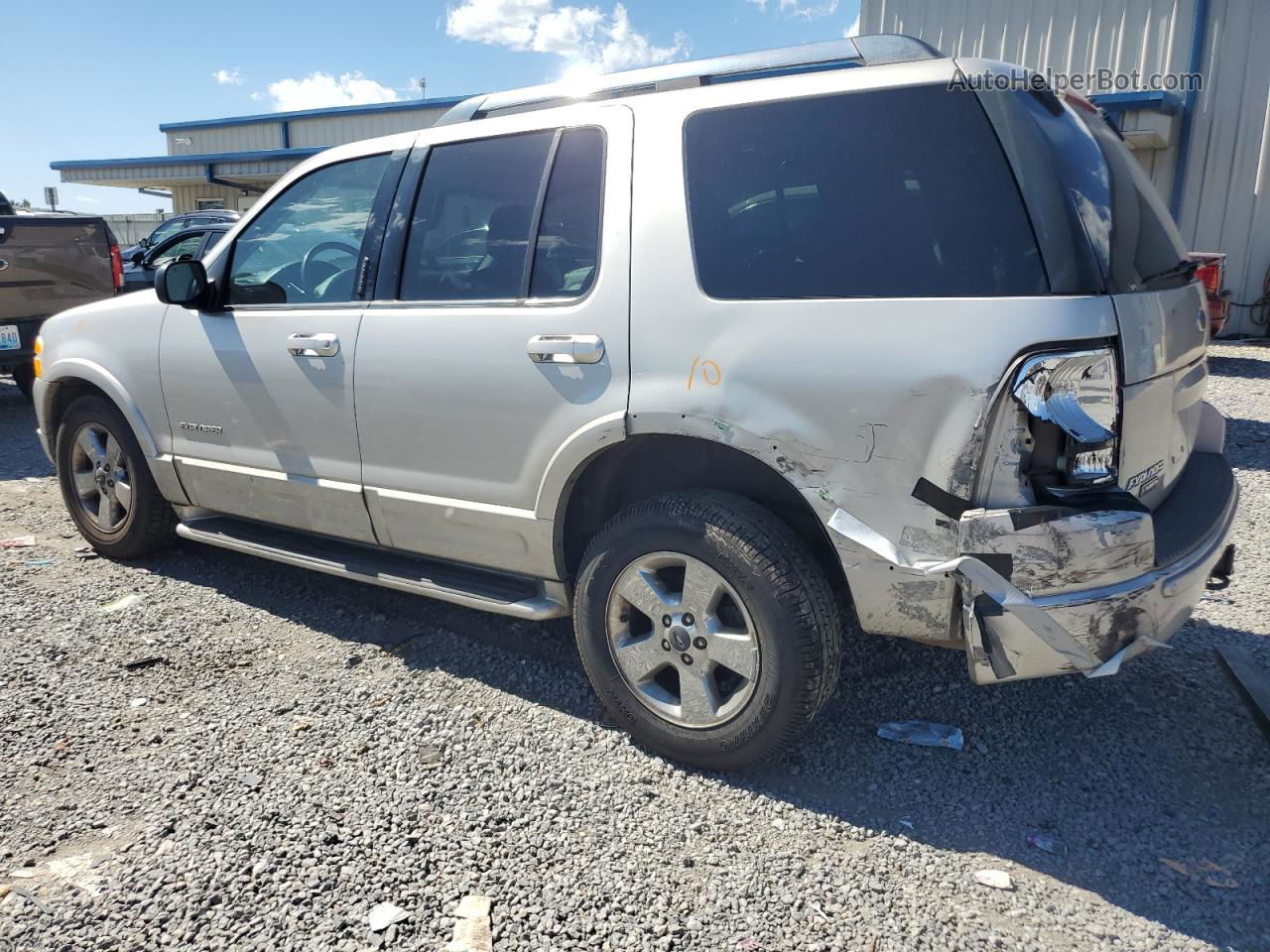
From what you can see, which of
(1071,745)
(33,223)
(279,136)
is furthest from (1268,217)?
(279,136)

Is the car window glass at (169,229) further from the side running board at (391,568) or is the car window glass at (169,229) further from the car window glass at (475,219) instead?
the car window glass at (475,219)

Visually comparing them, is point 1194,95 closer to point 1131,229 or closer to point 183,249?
point 1131,229

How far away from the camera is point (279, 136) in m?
25.7

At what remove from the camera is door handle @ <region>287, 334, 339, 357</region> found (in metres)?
3.69

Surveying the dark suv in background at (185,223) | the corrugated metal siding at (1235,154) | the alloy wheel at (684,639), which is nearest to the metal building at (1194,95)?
the corrugated metal siding at (1235,154)

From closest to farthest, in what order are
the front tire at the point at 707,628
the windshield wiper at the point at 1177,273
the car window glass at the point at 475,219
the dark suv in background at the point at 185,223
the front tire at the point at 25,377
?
the windshield wiper at the point at 1177,273, the front tire at the point at 707,628, the car window glass at the point at 475,219, the front tire at the point at 25,377, the dark suv in background at the point at 185,223

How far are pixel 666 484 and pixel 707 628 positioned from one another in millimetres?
575

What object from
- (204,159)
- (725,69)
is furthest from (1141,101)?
(204,159)

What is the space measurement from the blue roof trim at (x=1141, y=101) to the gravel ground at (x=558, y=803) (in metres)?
10.8

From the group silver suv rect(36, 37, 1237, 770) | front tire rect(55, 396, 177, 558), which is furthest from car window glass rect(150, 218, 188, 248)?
silver suv rect(36, 37, 1237, 770)

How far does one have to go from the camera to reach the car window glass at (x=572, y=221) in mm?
3131

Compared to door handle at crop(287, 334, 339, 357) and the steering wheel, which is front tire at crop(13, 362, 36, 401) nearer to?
the steering wheel

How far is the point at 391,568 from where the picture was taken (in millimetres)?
3799

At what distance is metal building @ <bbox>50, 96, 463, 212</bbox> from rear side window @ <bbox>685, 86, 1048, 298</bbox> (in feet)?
63.6
